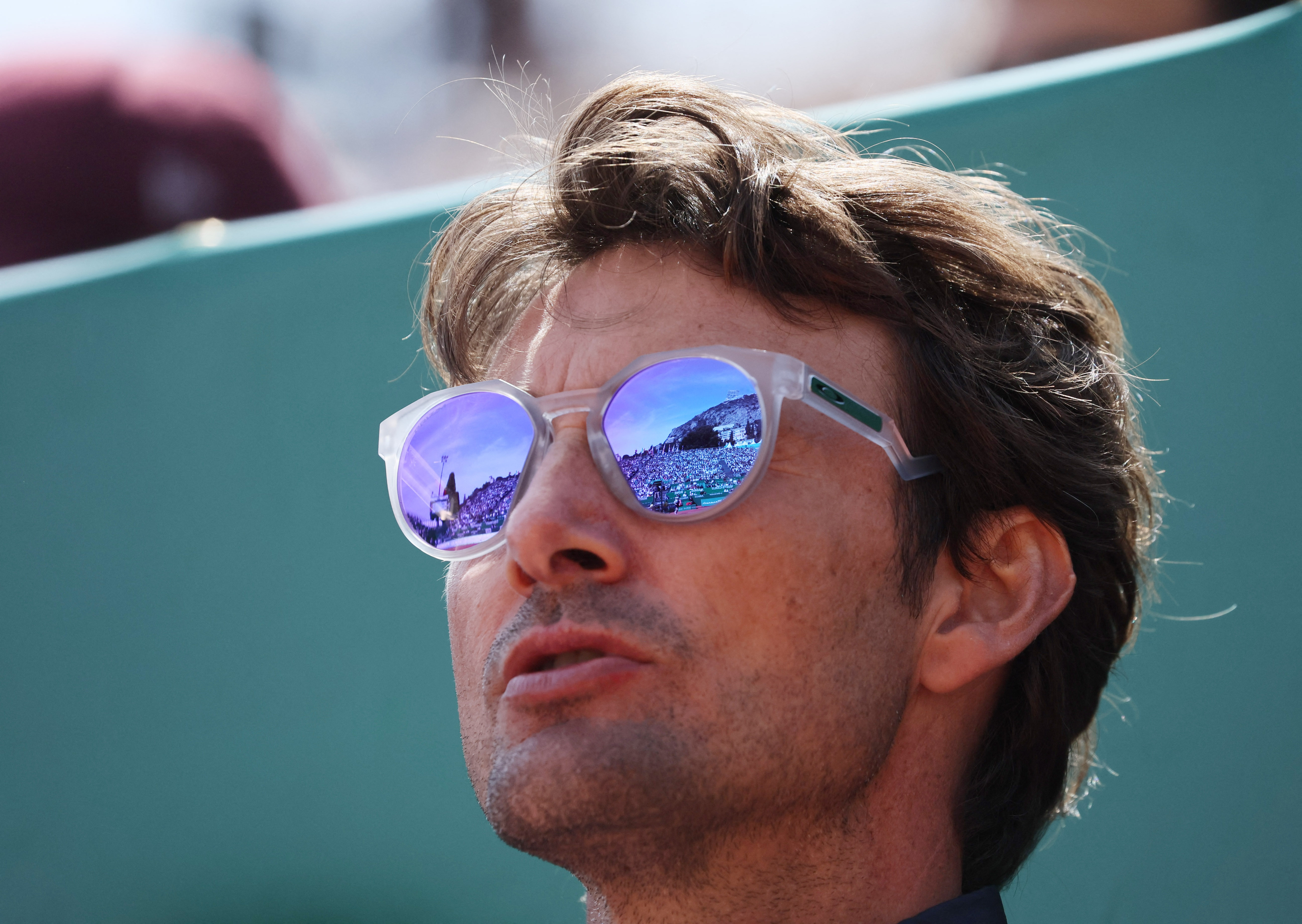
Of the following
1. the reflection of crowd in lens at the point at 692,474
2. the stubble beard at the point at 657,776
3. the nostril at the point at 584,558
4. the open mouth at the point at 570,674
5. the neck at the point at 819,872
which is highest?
the reflection of crowd in lens at the point at 692,474

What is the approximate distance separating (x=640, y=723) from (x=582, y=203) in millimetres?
586

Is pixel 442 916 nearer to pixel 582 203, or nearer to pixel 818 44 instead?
pixel 582 203

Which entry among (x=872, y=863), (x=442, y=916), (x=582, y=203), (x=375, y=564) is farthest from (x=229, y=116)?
(x=872, y=863)

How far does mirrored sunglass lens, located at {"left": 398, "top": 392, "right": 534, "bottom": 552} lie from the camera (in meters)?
1.08

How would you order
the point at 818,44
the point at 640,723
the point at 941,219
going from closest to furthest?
the point at 640,723 < the point at 941,219 < the point at 818,44

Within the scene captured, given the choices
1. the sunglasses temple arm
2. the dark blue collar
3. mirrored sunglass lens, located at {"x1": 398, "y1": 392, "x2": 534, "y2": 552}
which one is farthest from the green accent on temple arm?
the dark blue collar

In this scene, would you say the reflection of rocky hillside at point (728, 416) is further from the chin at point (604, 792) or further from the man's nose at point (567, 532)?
the chin at point (604, 792)

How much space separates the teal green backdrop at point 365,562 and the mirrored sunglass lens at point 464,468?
0.51 meters

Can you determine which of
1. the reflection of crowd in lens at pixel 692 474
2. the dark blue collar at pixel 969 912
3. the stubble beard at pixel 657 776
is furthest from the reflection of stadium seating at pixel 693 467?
the dark blue collar at pixel 969 912

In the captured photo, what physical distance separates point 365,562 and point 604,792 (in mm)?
890

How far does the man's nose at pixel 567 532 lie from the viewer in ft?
3.17

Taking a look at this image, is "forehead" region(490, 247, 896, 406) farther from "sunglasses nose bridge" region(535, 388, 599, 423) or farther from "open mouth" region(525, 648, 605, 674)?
"open mouth" region(525, 648, 605, 674)

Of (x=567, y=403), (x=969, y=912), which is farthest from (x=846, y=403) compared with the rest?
(x=969, y=912)

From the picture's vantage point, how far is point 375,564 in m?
1.68
